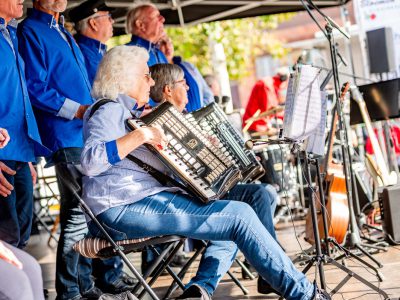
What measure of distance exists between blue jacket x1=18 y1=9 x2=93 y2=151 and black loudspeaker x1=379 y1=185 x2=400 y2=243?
249 centimetres

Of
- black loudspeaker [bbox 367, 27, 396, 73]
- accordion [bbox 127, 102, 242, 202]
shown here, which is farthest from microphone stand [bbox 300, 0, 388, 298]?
black loudspeaker [bbox 367, 27, 396, 73]

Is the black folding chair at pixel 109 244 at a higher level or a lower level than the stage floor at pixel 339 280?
higher

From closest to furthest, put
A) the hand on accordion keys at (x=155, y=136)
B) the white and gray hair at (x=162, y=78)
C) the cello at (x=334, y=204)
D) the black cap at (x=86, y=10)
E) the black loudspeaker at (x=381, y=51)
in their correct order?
the hand on accordion keys at (x=155, y=136)
the white and gray hair at (x=162, y=78)
the black cap at (x=86, y=10)
the cello at (x=334, y=204)
the black loudspeaker at (x=381, y=51)

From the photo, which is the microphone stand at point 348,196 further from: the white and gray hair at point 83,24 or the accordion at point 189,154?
the white and gray hair at point 83,24

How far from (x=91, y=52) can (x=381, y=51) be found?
4.19m

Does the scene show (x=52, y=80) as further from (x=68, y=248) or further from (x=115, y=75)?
(x=68, y=248)

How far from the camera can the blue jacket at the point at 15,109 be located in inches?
155

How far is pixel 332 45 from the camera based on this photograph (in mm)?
4758

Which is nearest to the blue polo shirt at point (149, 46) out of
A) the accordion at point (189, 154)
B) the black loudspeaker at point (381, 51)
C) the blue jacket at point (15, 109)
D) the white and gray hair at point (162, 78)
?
the white and gray hair at point (162, 78)

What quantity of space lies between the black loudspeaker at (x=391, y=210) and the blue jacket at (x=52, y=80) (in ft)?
8.16

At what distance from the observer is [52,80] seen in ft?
14.6

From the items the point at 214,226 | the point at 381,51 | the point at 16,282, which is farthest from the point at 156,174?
the point at 381,51

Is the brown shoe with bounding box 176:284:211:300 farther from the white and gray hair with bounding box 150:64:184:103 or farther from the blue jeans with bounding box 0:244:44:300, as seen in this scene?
the white and gray hair with bounding box 150:64:184:103

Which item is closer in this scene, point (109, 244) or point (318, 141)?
point (109, 244)
